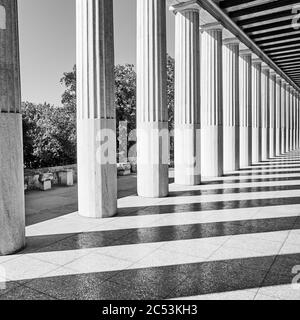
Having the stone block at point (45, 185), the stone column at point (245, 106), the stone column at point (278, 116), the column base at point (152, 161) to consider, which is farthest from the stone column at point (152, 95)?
the stone column at point (278, 116)

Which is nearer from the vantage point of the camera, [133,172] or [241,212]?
[241,212]

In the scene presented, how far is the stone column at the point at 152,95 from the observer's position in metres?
19.7

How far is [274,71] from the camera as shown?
177 ft

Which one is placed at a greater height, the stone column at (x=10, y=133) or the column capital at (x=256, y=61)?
the column capital at (x=256, y=61)

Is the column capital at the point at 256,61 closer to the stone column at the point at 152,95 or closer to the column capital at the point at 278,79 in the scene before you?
the column capital at the point at 278,79

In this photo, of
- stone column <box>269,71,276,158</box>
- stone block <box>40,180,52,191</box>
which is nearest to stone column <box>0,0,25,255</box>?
stone block <box>40,180,52,191</box>

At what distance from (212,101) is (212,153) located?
5043 millimetres

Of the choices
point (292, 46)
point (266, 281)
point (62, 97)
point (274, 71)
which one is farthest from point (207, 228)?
point (62, 97)

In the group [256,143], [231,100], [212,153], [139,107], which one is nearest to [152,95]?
[139,107]

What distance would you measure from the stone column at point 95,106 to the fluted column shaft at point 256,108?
35.5 metres

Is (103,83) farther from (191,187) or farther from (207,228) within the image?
(191,187)

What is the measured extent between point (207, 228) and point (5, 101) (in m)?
9.05

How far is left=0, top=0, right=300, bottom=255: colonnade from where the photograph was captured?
10.4 m

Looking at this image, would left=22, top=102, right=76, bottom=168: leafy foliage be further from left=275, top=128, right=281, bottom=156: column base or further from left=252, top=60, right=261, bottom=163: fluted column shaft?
left=275, top=128, right=281, bottom=156: column base
